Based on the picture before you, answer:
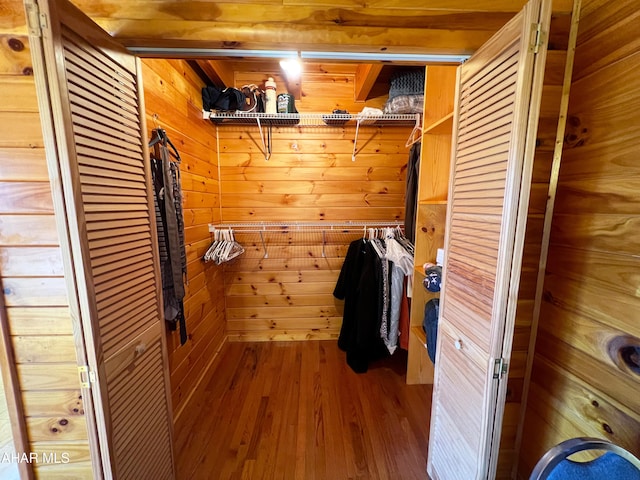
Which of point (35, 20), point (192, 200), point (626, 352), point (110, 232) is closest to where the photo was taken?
point (35, 20)

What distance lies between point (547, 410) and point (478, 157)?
3.43 feet

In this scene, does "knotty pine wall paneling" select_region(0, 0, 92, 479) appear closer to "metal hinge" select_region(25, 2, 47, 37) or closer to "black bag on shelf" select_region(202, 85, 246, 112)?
"metal hinge" select_region(25, 2, 47, 37)

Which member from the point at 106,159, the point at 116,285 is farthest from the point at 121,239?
the point at 106,159

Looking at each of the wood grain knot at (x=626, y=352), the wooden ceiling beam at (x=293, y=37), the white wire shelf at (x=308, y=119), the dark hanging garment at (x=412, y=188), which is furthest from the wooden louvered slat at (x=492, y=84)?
the white wire shelf at (x=308, y=119)

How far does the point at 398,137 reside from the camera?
7.72 ft

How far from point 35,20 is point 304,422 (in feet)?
6.93

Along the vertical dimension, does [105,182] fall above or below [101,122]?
below

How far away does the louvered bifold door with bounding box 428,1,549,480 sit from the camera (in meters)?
0.72

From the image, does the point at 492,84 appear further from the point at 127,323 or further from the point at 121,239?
the point at 127,323

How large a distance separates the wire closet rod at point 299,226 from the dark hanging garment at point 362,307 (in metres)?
0.22

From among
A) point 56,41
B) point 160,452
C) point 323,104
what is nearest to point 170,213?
point 56,41

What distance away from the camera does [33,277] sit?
902 mm

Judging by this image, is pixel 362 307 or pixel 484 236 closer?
pixel 484 236

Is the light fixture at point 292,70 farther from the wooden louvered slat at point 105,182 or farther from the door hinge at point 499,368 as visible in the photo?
the door hinge at point 499,368
